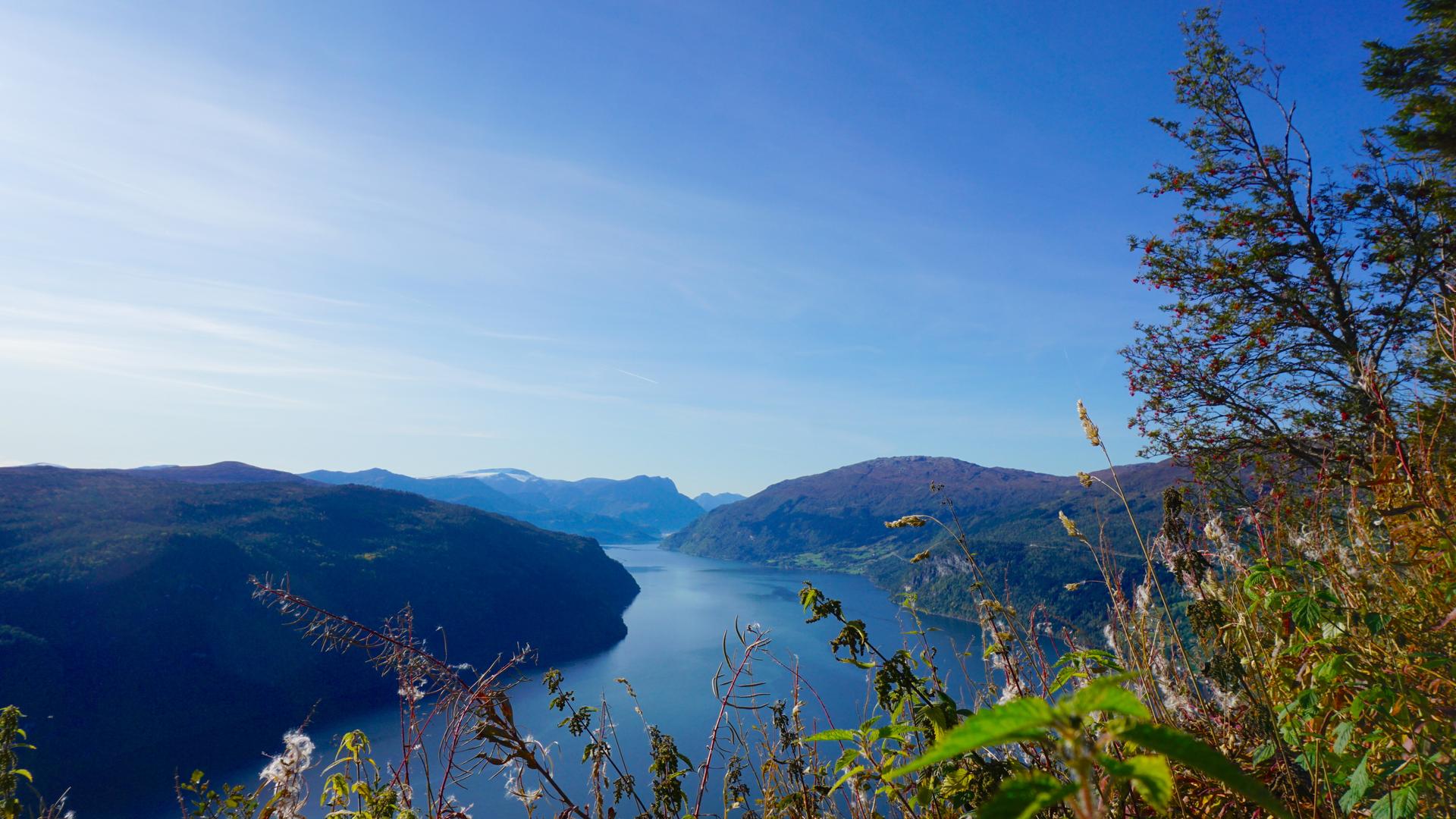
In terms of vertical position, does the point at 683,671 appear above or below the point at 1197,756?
below

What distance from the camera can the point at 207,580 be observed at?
75.8 m

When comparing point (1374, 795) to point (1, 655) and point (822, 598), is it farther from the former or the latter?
point (1, 655)

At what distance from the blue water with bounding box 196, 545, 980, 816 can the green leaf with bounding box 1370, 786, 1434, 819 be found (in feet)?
33.5

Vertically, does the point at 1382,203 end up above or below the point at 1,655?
above

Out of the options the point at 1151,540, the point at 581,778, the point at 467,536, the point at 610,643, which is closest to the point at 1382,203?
the point at 1151,540

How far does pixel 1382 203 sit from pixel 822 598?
10.4 meters

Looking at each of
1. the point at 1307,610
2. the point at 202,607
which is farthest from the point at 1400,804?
the point at 202,607

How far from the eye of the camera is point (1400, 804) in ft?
4.11

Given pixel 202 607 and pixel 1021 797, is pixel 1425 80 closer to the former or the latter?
pixel 1021 797

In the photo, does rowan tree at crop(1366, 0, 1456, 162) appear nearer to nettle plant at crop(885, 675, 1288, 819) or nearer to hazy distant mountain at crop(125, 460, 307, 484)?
nettle plant at crop(885, 675, 1288, 819)

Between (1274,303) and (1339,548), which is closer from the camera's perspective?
(1339,548)

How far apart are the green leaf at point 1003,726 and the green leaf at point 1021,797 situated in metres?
0.04

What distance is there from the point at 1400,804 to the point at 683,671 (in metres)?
72.9

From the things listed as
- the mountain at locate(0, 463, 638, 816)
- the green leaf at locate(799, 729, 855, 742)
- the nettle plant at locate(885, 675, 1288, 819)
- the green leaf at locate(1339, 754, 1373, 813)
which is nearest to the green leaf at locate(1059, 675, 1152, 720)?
the nettle plant at locate(885, 675, 1288, 819)
